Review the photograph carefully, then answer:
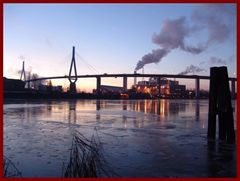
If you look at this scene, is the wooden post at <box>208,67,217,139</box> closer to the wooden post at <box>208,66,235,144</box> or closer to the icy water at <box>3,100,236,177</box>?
the wooden post at <box>208,66,235,144</box>

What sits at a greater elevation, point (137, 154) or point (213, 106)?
point (213, 106)

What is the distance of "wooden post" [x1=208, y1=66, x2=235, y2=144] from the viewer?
32.6 feet

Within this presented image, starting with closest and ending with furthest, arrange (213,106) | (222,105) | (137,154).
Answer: (137,154) → (222,105) → (213,106)

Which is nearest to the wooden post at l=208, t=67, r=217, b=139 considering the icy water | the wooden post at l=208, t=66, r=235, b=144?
the wooden post at l=208, t=66, r=235, b=144

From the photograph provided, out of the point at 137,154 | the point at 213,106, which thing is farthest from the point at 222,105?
the point at 137,154

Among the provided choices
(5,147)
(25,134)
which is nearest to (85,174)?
(5,147)

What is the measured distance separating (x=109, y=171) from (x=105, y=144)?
2.87 metres

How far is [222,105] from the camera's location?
33.3ft

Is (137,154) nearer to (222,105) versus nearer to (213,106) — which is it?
(222,105)

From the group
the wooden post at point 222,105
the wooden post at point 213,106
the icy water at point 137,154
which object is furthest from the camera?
the wooden post at point 213,106

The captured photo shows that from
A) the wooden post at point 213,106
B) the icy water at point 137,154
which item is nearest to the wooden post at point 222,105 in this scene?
the wooden post at point 213,106

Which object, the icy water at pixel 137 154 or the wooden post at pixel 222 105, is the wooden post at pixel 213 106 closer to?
the wooden post at pixel 222 105

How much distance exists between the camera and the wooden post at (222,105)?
9945 millimetres

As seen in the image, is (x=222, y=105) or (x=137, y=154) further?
(x=222, y=105)
